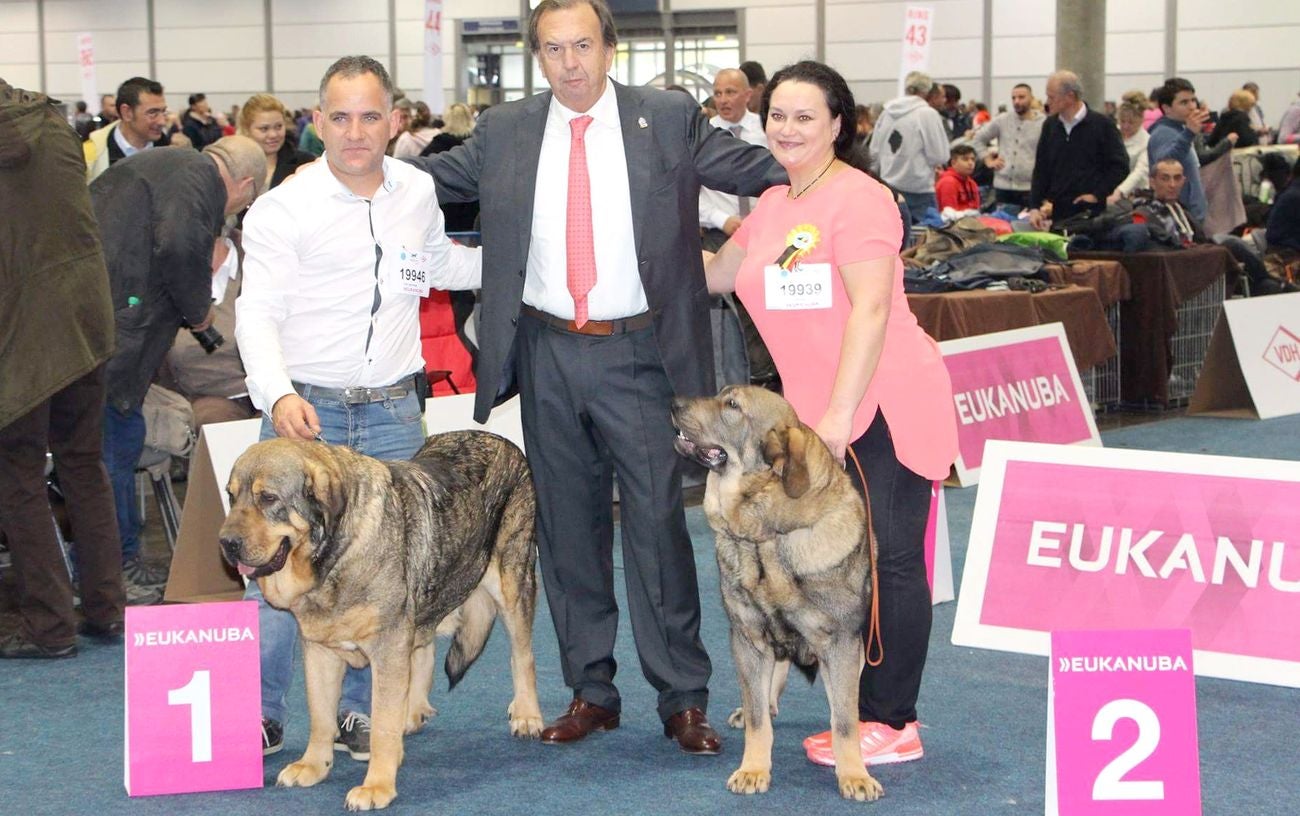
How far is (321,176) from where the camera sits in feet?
11.9

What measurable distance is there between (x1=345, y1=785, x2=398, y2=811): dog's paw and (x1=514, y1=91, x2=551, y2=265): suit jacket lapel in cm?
132

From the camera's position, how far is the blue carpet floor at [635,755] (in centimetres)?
352

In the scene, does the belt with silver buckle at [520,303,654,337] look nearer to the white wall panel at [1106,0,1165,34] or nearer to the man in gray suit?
the man in gray suit

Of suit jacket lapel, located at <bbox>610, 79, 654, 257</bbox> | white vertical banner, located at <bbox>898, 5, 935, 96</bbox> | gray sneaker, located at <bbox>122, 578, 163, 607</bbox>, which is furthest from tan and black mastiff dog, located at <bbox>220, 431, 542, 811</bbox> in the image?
white vertical banner, located at <bbox>898, 5, 935, 96</bbox>

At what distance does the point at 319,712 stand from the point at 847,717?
128 cm

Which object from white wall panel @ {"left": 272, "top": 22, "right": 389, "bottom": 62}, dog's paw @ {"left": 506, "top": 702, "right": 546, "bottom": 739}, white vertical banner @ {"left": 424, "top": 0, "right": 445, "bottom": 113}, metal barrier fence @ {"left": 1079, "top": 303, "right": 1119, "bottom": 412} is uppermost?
white wall panel @ {"left": 272, "top": 22, "right": 389, "bottom": 62}

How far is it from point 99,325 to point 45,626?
3.27 ft

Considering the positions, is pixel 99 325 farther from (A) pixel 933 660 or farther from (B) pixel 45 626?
(A) pixel 933 660

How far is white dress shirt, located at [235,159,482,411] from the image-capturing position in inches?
140

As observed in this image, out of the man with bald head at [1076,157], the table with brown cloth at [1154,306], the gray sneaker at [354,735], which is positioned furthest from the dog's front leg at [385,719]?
the man with bald head at [1076,157]

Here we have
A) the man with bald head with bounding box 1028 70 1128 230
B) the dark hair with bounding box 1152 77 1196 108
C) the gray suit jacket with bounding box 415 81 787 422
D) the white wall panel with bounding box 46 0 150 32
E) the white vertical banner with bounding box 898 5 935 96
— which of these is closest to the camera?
the gray suit jacket with bounding box 415 81 787 422

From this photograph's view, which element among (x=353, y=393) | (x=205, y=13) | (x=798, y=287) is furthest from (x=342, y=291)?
(x=205, y=13)

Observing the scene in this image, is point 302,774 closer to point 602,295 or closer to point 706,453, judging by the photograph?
point 706,453

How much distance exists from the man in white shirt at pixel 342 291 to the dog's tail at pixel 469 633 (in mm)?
306
